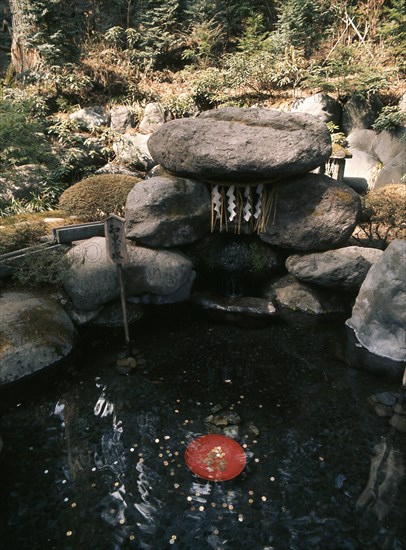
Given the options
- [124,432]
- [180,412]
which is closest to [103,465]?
[124,432]

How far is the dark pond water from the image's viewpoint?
12.6ft

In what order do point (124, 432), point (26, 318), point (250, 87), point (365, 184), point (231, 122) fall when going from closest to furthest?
point (124, 432) → point (26, 318) → point (231, 122) → point (365, 184) → point (250, 87)

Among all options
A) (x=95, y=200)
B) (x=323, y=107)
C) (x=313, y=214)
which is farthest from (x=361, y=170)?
(x=95, y=200)

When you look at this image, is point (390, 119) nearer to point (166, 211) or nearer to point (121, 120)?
point (166, 211)

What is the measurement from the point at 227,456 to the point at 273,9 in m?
20.0

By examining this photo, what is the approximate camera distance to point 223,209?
8742 mm

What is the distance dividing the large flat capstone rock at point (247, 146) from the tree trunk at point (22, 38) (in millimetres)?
9266

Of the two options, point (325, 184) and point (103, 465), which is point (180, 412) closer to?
point (103, 465)

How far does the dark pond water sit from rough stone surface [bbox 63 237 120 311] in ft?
2.72

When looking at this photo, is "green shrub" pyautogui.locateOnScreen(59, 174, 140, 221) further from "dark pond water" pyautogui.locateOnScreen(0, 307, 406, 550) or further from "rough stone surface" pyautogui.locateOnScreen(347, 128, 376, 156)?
"rough stone surface" pyautogui.locateOnScreen(347, 128, 376, 156)

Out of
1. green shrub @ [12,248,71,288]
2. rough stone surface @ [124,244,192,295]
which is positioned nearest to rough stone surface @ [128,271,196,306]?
rough stone surface @ [124,244,192,295]

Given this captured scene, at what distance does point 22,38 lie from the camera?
14.1m

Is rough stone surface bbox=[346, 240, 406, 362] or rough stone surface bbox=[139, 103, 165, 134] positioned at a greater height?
rough stone surface bbox=[139, 103, 165, 134]

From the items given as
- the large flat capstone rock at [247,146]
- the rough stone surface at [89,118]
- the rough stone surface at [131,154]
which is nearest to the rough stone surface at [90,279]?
the large flat capstone rock at [247,146]
